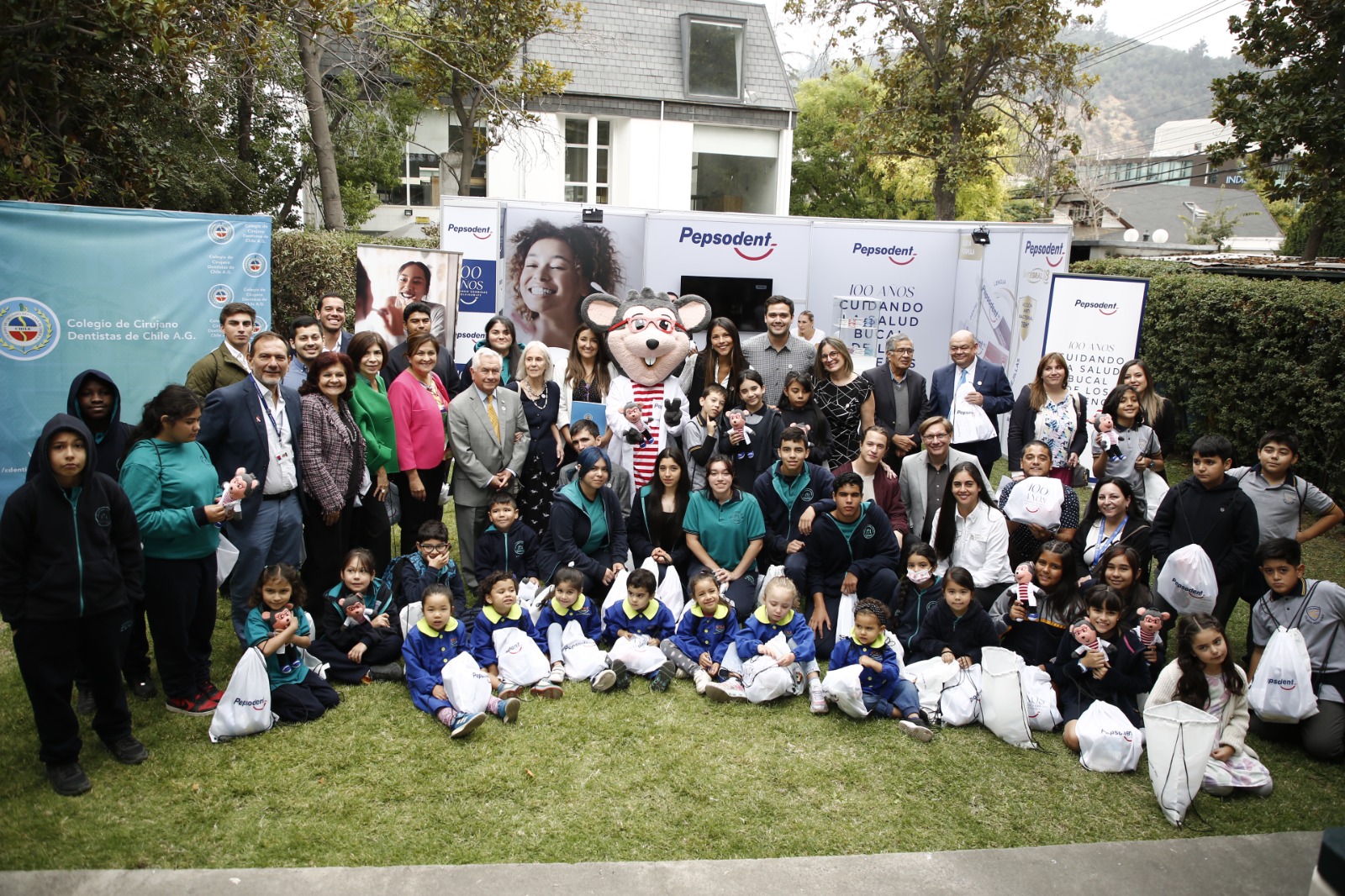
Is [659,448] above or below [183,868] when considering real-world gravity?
above

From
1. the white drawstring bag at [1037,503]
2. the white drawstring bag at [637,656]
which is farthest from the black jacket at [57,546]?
the white drawstring bag at [1037,503]

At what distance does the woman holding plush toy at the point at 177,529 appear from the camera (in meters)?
4.61

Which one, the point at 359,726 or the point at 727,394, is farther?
the point at 727,394

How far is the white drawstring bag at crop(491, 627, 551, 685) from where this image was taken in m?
5.38

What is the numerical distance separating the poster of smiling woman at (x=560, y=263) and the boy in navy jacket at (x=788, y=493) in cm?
346

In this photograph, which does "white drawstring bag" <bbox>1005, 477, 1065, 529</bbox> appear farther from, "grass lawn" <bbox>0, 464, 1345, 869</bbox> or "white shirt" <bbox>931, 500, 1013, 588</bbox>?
"grass lawn" <bbox>0, 464, 1345, 869</bbox>

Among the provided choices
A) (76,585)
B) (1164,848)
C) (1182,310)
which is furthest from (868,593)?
(1182,310)

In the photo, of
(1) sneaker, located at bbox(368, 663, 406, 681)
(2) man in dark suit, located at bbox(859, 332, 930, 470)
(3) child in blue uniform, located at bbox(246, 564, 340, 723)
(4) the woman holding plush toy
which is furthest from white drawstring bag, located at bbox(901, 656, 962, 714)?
(4) the woman holding plush toy

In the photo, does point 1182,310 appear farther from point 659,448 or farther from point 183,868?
point 183,868

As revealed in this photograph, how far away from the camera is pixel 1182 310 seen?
12008 millimetres

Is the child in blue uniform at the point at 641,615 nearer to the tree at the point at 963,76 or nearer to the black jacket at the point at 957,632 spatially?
the black jacket at the point at 957,632

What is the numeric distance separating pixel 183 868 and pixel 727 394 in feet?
14.8

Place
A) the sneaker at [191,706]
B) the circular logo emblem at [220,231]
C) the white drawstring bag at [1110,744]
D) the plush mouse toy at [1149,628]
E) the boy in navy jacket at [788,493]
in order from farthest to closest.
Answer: the circular logo emblem at [220,231]
the boy in navy jacket at [788,493]
the plush mouse toy at [1149,628]
the sneaker at [191,706]
the white drawstring bag at [1110,744]

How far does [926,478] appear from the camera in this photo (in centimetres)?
669
